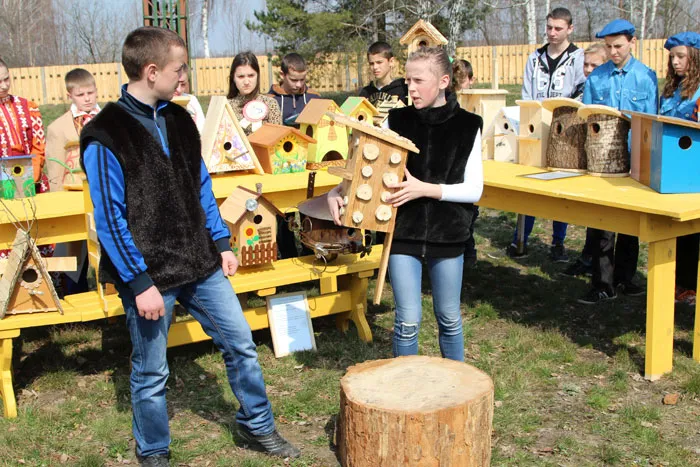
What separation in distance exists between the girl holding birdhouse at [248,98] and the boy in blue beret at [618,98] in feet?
8.36

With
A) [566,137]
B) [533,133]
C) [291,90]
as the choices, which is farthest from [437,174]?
[291,90]

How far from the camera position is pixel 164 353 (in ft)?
11.5

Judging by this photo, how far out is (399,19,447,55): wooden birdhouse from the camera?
23.2 feet

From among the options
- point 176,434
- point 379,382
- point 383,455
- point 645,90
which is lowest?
point 176,434

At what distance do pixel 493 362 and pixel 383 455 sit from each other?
1.95 m

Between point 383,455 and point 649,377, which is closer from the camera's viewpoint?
point 383,455

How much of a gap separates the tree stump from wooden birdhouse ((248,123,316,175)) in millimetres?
2624

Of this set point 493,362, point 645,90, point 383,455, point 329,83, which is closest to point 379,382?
point 383,455

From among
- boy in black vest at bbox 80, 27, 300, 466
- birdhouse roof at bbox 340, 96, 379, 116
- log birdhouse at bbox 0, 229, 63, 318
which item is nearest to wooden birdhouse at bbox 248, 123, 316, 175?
birdhouse roof at bbox 340, 96, 379, 116

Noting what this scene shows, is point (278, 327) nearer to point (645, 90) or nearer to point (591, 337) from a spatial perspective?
point (591, 337)

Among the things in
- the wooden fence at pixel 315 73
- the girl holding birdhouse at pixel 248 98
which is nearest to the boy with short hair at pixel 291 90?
the girl holding birdhouse at pixel 248 98

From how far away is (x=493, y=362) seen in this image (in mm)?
5117

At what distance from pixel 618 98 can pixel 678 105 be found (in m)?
0.49

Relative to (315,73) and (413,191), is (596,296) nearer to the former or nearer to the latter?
(413,191)
